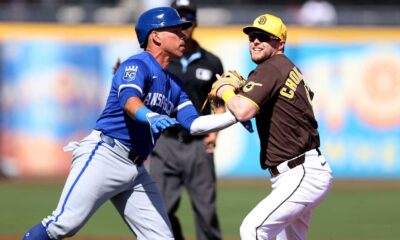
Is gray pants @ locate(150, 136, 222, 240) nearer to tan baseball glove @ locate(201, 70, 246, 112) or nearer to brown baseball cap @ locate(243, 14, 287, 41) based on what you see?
tan baseball glove @ locate(201, 70, 246, 112)

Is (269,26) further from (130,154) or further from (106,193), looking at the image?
(106,193)

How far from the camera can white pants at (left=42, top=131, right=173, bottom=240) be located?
6.86 meters

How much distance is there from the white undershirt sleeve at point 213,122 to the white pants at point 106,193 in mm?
599

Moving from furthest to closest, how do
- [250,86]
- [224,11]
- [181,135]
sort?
[224,11] → [181,135] → [250,86]

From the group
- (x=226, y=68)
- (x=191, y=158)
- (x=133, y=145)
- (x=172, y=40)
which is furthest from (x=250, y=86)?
(x=226, y=68)

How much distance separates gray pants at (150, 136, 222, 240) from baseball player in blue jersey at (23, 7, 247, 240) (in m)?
2.14

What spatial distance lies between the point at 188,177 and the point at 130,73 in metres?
3.01

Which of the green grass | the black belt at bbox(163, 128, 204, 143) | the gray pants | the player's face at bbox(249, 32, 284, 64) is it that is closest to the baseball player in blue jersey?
the player's face at bbox(249, 32, 284, 64)

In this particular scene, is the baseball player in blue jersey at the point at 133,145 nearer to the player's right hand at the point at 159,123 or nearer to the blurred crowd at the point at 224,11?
the player's right hand at the point at 159,123

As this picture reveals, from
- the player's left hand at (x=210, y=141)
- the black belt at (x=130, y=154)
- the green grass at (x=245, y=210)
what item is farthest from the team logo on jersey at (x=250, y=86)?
the green grass at (x=245, y=210)

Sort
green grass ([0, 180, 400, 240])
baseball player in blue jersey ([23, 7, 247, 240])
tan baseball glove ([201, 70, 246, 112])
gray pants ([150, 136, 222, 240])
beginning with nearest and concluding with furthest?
baseball player in blue jersey ([23, 7, 247, 240]) → tan baseball glove ([201, 70, 246, 112]) → gray pants ([150, 136, 222, 240]) → green grass ([0, 180, 400, 240])

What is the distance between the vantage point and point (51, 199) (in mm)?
14453

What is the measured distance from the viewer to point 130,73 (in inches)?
268

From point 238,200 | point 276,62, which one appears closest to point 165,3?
point 238,200
